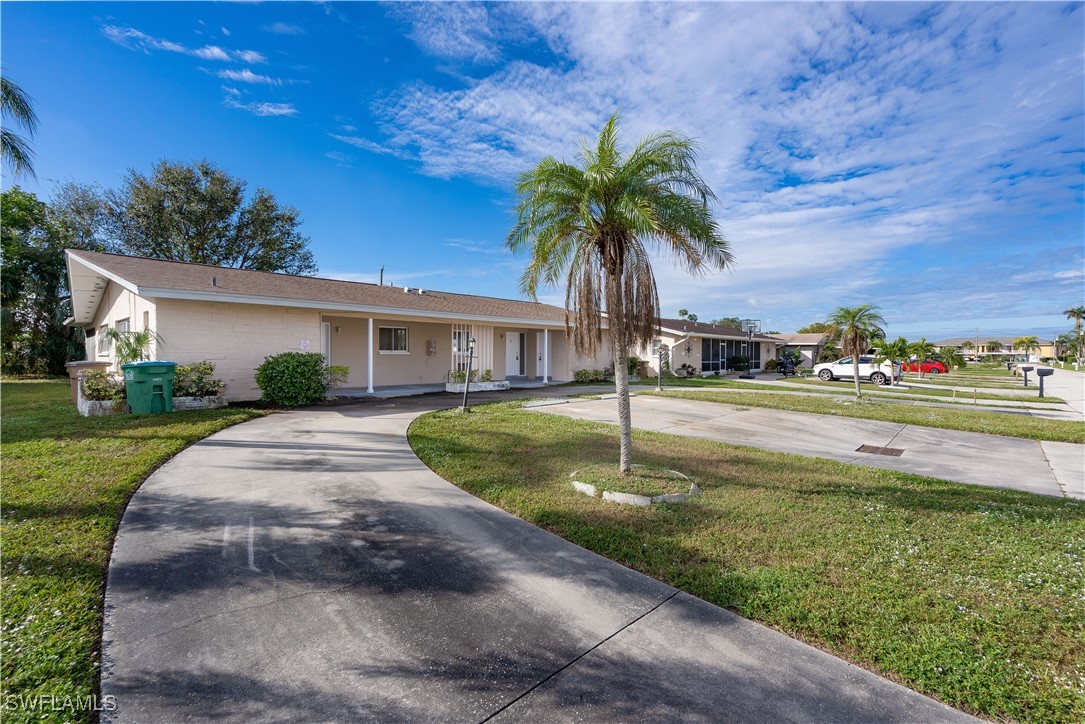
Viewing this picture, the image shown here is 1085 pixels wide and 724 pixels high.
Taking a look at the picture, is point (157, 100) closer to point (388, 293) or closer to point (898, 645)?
point (388, 293)

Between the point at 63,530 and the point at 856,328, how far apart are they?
19.0 meters

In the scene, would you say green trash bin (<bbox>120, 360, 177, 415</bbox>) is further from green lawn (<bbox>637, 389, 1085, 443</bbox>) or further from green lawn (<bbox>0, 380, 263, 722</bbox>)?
green lawn (<bbox>637, 389, 1085, 443</bbox>)

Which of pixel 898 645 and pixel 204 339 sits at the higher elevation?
pixel 204 339

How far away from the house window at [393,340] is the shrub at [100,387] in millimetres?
7320

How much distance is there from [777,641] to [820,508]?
2.75 metres

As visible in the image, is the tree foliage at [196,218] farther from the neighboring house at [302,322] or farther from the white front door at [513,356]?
the white front door at [513,356]

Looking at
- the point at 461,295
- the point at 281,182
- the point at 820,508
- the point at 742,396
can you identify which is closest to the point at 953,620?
the point at 820,508

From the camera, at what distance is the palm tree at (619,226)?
5508 mm

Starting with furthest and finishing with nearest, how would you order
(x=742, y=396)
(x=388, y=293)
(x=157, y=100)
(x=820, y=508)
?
(x=388, y=293), (x=742, y=396), (x=157, y=100), (x=820, y=508)

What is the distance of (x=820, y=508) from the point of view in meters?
5.02

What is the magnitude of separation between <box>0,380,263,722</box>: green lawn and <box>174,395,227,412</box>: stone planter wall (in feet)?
4.33

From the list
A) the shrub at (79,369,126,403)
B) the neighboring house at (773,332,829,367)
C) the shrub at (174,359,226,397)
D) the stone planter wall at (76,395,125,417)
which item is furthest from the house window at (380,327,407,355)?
the neighboring house at (773,332,829,367)

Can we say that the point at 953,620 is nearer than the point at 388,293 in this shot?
Yes

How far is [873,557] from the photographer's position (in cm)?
383
